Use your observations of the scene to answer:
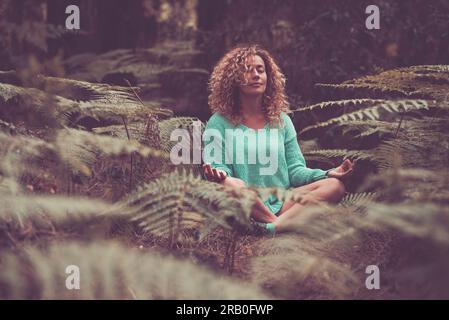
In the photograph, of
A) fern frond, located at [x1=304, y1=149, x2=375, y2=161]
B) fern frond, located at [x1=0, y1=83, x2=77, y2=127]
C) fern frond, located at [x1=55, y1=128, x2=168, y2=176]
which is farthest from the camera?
fern frond, located at [x1=304, y1=149, x2=375, y2=161]

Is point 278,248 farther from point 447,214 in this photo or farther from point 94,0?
point 94,0

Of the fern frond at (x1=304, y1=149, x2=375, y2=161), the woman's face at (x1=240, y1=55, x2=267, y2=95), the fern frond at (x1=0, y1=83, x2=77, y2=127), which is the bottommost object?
the fern frond at (x1=304, y1=149, x2=375, y2=161)

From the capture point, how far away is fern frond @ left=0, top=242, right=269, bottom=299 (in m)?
1.65

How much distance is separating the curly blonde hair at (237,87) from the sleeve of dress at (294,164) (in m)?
0.13

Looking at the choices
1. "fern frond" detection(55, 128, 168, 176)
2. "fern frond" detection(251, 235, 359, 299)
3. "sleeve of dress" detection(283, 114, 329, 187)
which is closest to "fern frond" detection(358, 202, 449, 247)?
"fern frond" detection(251, 235, 359, 299)

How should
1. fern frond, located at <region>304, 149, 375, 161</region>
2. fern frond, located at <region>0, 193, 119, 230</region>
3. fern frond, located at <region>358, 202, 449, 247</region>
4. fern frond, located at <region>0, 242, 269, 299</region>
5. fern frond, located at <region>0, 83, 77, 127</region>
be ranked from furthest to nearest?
1. fern frond, located at <region>304, 149, 375, 161</region>
2. fern frond, located at <region>0, 83, 77, 127</region>
3. fern frond, located at <region>0, 193, 119, 230</region>
4. fern frond, located at <region>0, 242, 269, 299</region>
5. fern frond, located at <region>358, 202, 449, 247</region>

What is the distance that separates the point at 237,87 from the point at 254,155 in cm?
55

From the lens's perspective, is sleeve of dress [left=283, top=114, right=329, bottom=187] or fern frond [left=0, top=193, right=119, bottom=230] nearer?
fern frond [left=0, top=193, right=119, bottom=230]

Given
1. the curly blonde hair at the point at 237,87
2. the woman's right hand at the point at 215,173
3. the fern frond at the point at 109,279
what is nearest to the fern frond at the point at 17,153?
the fern frond at the point at 109,279

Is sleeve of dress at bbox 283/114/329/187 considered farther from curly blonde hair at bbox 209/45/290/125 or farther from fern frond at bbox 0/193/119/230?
fern frond at bbox 0/193/119/230

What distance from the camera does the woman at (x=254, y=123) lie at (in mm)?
3392

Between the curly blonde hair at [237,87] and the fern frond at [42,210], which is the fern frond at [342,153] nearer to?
the curly blonde hair at [237,87]

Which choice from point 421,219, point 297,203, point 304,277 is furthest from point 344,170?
point 421,219

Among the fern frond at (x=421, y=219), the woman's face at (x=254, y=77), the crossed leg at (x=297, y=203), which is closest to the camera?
the fern frond at (x=421, y=219)
